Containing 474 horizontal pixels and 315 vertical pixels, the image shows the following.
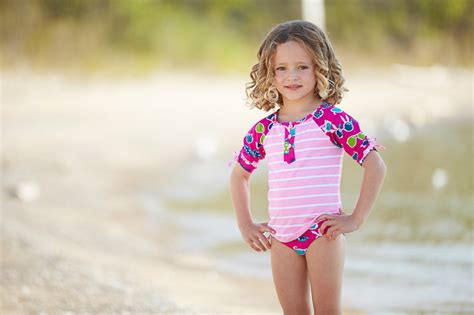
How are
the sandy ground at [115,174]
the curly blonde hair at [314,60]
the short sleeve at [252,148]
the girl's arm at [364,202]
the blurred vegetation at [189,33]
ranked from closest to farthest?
the girl's arm at [364,202], the curly blonde hair at [314,60], the short sleeve at [252,148], the sandy ground at [115,174], the blurred vegetation at [189,33]

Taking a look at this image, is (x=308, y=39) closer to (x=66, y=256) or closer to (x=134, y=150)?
(x=66, y=256)

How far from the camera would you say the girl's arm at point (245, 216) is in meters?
2.96

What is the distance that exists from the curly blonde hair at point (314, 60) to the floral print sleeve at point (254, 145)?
0.36 feet

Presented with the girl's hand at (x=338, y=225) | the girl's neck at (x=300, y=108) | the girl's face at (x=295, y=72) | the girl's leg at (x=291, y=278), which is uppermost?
the girl's face at (x=295, y=72)

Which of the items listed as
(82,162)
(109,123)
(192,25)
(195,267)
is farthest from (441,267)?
(192,25)

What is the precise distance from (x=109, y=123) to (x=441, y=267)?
372 inches

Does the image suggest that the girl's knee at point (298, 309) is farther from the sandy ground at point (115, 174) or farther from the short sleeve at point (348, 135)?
the sandy ground at point (115, 174)

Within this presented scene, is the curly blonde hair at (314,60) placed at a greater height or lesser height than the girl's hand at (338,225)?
greater

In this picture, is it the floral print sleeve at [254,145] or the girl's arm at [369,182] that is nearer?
the girl's arm at [369,182]

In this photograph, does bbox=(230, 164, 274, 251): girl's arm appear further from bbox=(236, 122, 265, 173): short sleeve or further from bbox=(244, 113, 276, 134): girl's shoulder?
bbox=(244, 113, 276, 134): girl's shoulder

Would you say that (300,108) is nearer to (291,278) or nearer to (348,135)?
(348,135)

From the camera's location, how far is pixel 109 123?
14562mm

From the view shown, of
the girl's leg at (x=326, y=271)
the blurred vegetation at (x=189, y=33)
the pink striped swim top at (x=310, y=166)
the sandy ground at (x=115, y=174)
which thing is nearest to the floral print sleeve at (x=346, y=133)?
the pink striped swim top at (x=310, y=166)

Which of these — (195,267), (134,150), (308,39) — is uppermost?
(134,150)
